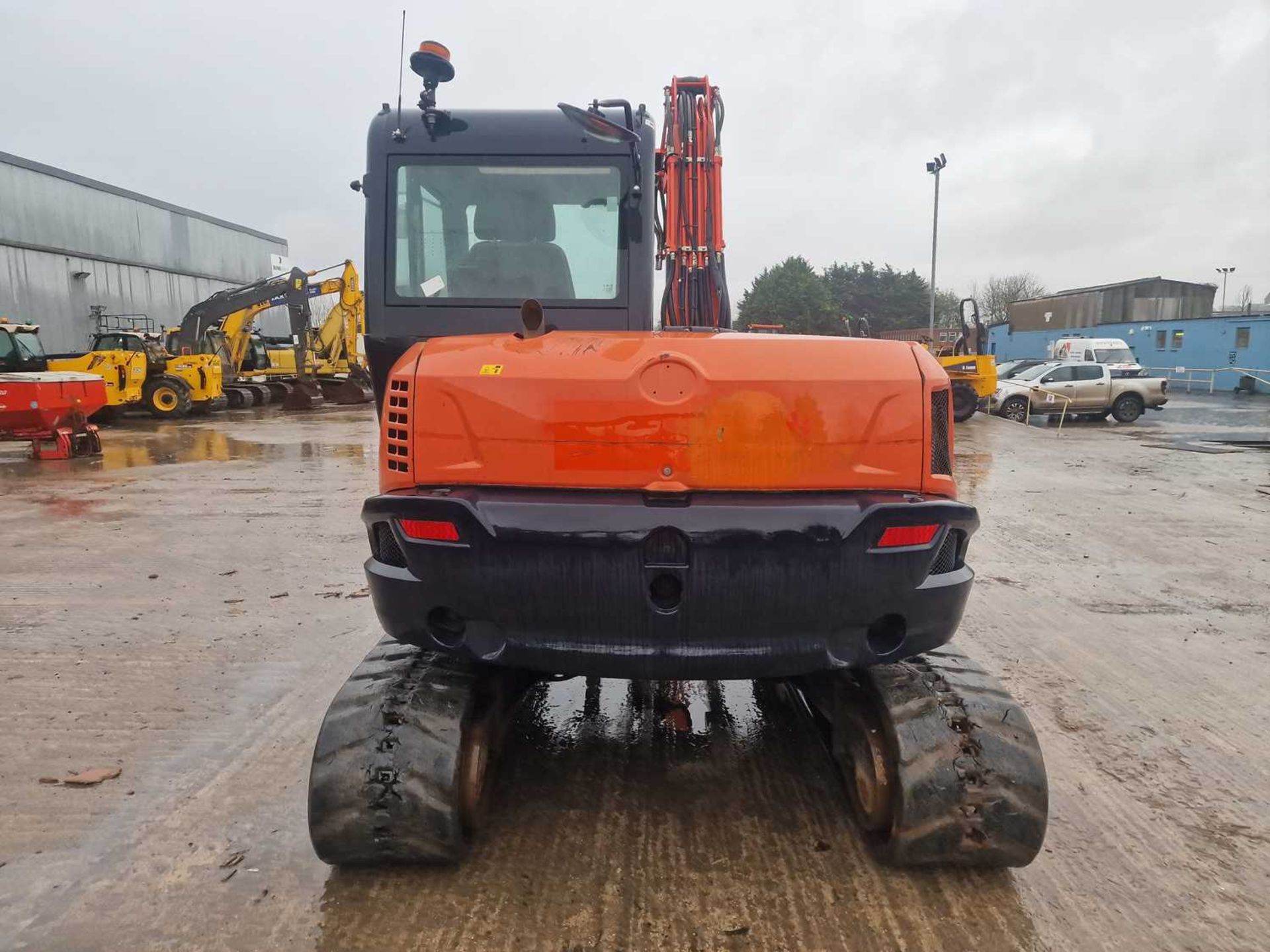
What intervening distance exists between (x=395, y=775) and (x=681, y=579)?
3.51ft

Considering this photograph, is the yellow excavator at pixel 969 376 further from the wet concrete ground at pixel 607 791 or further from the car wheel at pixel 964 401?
the wet concrete ground at pixel 607 791

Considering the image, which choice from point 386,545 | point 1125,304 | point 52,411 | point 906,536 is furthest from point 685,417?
point 1125,304

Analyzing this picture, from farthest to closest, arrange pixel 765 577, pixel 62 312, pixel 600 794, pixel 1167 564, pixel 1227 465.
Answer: pixel 62 312 → pixel 1227 465 → pixel 1167 564 → pixel 600 794 → pixel 765 577

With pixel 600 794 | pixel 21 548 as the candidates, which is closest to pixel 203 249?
pixel 21 548

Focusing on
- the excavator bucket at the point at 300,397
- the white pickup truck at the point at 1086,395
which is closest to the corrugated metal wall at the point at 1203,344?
the white pickup truck at the point at 1086,395

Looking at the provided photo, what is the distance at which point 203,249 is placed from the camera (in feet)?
136

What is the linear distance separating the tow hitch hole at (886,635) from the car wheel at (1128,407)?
20.9 metres

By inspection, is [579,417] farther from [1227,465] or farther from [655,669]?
[1227,465]

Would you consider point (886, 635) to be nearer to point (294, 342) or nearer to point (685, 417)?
point (685, 417)

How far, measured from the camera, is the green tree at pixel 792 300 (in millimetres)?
52000

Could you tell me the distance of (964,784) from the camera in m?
Result: 2.57

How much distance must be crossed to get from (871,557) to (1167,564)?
229 inches

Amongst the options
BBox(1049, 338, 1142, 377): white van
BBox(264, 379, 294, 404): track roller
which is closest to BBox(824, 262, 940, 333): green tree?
BBox(1049, 338, 1142, 377): white van

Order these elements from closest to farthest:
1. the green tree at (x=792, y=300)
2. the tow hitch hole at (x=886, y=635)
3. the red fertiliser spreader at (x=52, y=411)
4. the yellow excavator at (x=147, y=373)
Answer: the tow hitch hole at (x=886, y=635)
the red fertiliser spreader at (x=52, y=411)
the yellow excavator at (x=147, y=373)
the green tree at (x=792, y=300)
